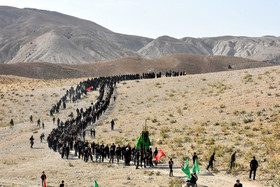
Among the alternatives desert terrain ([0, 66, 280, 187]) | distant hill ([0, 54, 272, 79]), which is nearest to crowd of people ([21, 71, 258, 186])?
desert terrain ([0, 66, 280, 187])

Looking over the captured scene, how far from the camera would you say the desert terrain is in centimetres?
1770

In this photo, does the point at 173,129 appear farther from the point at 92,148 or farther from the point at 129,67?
the point at 129,67

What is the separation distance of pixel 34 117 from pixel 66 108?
4.56 metres

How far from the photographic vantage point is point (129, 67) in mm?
117500

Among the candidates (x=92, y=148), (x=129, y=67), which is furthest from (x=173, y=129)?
(x=129, y=67)

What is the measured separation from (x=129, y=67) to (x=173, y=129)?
89.5 m

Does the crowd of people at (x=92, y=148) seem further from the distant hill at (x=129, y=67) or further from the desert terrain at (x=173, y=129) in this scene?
the distant hill at (x=129, y=67)

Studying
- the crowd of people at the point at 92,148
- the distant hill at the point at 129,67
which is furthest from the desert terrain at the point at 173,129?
the distant hill at the point at 129,67

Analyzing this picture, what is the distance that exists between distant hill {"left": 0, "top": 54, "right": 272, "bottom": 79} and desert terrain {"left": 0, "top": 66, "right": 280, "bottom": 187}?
2278 inches

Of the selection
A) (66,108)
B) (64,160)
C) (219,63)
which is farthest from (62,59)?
(64,160)

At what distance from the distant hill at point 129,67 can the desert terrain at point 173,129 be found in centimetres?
5787

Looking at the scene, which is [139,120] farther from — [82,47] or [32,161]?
[82,47]

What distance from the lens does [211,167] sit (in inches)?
731

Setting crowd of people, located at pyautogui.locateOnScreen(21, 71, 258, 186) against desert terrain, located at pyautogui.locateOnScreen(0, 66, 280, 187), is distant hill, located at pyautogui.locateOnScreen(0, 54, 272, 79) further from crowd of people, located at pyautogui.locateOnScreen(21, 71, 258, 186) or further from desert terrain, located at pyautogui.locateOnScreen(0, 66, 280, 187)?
crowd of people, located at pyautogui.locateOnScreen(21, 71, 258, 186)
